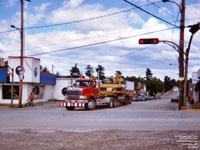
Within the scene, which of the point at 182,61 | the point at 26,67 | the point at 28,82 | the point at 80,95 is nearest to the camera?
the point at 80,95

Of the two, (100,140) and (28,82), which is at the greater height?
(28,82)

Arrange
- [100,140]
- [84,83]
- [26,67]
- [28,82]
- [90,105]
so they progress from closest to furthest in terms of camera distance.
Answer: [100,140], [90,105], [84,83], [26,67], [28,82]

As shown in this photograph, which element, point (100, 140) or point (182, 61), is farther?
point (182, 61)

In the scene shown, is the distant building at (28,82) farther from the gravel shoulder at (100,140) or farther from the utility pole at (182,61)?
the gravel shoulder at (100,140)

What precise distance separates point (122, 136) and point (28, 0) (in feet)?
73.1

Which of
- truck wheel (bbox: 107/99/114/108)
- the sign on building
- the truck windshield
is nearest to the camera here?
the truck windshield

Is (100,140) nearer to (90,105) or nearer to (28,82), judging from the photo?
(90,105)

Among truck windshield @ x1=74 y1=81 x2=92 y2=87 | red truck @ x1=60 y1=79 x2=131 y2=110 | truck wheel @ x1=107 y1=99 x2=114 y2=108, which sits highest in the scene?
truck windshield @ x1=74 y1=81 x2=92 y2=87

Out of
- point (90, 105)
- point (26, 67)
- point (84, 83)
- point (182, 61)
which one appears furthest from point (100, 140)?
point (26, 67)

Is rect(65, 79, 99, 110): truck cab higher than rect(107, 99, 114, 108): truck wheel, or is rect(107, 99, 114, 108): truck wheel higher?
rect(65, 79, 99, 110): truck cab

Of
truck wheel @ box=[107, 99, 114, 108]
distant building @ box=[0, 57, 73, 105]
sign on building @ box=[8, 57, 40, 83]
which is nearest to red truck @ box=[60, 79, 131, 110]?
truck wheel @ box=[107, 99, 114, 108]

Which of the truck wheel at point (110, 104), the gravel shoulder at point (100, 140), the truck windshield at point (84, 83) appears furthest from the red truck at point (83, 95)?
the gravel shoulder at point (100, 140)

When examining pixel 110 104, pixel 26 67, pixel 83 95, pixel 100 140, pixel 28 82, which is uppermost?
pixel 26 67

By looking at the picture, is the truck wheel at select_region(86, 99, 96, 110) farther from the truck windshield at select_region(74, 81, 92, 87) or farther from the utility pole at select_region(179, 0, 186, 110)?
the utility pole at select_region(179, 0, 186, 110)
